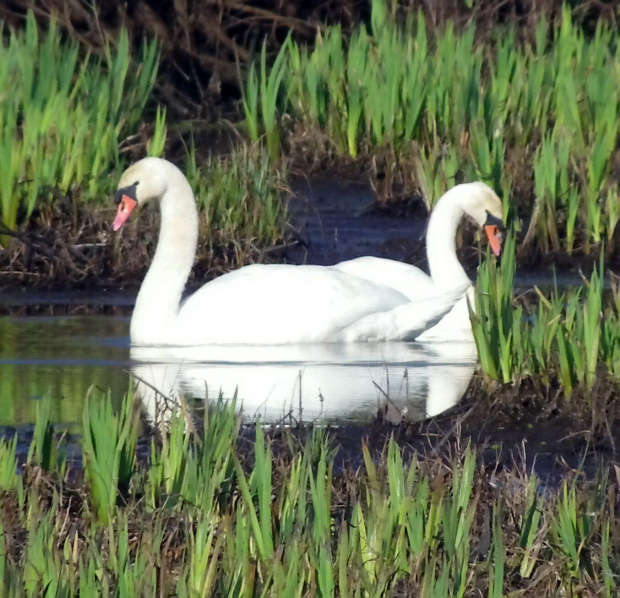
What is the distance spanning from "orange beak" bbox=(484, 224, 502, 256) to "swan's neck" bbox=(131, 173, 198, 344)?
1416mm

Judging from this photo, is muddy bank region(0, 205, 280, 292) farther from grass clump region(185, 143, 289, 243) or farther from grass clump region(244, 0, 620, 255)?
grass clump region(244, 0, 620, 255)

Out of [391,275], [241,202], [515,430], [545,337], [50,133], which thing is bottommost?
[515,430]

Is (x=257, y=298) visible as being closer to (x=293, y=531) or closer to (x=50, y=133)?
(x=50, y=133)

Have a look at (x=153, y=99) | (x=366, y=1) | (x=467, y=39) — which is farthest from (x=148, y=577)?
(x=366, y=1)

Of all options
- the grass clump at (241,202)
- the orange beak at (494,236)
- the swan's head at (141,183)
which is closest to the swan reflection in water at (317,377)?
the orange beak at (494,236)

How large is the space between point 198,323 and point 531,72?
415 cm

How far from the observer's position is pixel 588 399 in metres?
5.32

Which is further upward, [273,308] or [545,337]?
[273,308]

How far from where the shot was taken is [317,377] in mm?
6422

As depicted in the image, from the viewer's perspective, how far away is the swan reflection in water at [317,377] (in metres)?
5.66

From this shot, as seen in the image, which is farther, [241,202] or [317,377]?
[241,202]

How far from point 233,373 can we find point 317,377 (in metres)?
0.34

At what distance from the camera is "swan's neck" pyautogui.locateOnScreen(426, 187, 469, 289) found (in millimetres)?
7910

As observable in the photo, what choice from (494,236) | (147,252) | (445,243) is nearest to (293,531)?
(445,243)
